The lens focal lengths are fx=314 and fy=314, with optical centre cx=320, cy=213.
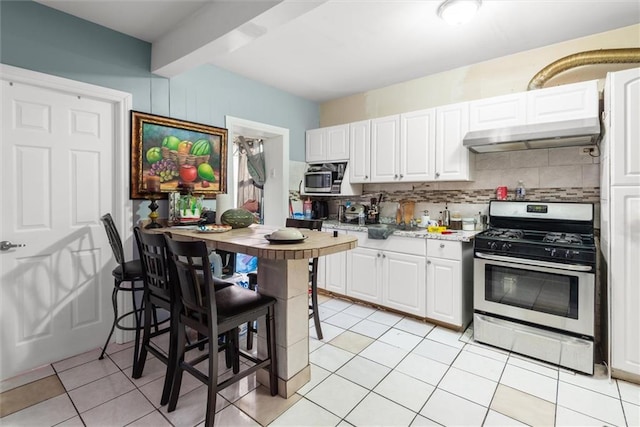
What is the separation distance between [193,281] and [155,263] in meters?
0.45

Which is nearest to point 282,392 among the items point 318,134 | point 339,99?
point 318,134

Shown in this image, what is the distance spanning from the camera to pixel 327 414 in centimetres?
175

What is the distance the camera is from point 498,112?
282cm

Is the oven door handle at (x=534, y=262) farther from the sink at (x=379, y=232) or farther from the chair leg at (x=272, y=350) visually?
the chair leg at (x=272, y=350)

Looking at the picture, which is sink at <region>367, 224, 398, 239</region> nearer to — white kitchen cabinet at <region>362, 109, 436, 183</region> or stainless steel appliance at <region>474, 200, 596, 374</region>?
white kitchen cabinet at <region>362, 109, 436, 183</region>

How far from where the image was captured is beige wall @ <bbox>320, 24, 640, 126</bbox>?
260cm

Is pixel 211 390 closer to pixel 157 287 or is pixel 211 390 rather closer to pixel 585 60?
pixel 157 287

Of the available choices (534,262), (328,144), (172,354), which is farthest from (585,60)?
(172,354)

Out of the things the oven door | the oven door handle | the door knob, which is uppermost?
the door knob

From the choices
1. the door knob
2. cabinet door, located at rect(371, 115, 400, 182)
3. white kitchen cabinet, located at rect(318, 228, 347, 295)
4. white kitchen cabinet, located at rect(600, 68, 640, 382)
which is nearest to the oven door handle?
white kitchen cabinet, located at rect(600, 68, 640, 382)

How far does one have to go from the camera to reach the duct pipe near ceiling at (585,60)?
238cm

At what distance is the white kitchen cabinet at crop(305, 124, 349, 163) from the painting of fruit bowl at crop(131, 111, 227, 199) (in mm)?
1331

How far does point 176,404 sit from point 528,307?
2.51m

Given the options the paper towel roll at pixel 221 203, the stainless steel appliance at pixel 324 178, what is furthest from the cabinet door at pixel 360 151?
the paper towel roll at pixel 221 203
